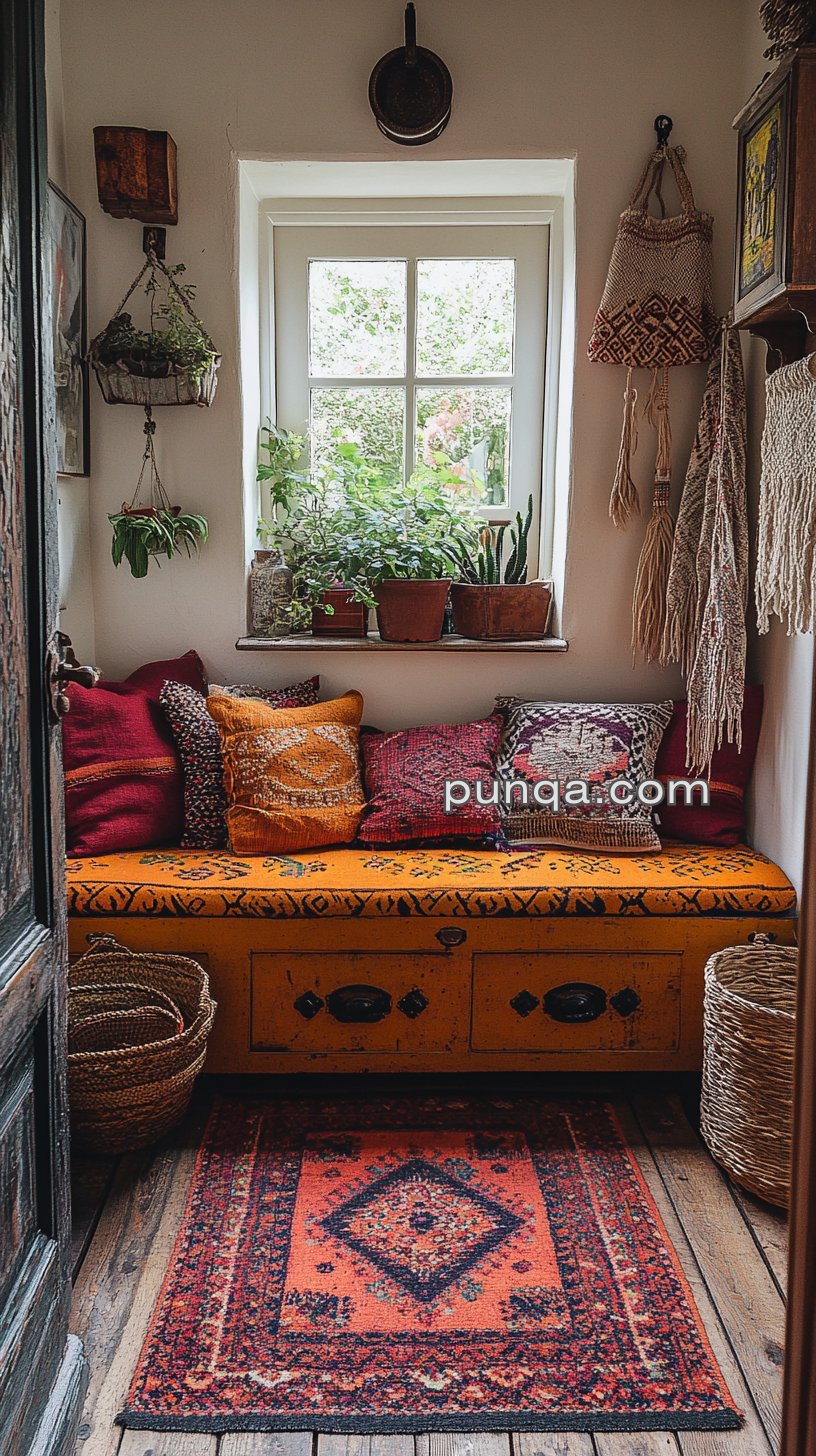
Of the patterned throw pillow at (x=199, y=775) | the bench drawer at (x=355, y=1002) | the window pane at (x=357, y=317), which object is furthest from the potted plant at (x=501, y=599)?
the bench drawer at (x=355, y=1002)

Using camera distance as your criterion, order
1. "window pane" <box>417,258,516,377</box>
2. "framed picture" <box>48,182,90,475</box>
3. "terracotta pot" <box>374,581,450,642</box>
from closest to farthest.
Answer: "framed picture" <box>48,182,90,475</box> < "terracotta pot" <box>374,581,450,642</box> < "window pane" <box>417,258,516,377</box>

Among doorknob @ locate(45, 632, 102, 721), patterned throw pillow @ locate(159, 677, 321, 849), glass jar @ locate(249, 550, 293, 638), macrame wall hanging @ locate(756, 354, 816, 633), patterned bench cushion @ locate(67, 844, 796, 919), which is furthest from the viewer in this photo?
glass jar @ locate(249, 550, 293, 638)

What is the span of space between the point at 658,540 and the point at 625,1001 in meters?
1.18

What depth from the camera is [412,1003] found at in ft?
8.90

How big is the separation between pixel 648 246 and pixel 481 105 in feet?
1.81

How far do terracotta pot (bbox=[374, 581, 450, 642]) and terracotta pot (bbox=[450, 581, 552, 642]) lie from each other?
3.0 inches

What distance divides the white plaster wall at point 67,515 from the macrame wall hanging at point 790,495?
5.36 ft

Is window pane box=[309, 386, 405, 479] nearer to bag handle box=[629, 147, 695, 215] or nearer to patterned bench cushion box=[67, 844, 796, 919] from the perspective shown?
bag handle box=[629, 147, 695, 215]

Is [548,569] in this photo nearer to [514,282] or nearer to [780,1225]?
[514,282]

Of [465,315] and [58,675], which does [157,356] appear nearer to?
[465,315]

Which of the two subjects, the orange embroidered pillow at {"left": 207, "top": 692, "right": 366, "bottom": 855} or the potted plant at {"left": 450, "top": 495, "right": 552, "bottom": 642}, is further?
the potted plant at {"left": 450, "top": 495, "right": 552, "bottom": 642}

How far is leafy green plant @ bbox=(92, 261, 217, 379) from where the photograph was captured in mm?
2982

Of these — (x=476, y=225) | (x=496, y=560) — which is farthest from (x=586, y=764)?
(x=476, y=225)

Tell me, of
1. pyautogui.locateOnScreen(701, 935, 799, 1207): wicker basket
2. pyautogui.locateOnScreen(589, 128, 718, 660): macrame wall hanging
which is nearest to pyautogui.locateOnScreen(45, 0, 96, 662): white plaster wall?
pyautogui.locateOnScreen(589, 128, 718, 660): macrame wall hanging
